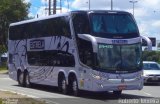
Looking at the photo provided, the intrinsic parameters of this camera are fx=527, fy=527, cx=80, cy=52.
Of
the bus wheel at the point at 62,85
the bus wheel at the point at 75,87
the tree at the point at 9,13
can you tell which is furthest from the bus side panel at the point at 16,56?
the tree at the point at 9,13

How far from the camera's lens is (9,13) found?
6544cm

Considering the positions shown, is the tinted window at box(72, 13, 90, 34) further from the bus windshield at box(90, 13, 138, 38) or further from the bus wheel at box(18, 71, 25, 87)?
the bus wheel at box(18, 71, 25, 87)

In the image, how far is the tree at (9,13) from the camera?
2549 inches

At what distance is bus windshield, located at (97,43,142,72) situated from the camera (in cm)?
2191

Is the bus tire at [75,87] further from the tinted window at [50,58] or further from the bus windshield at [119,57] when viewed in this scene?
the bus windshield at [119,57]

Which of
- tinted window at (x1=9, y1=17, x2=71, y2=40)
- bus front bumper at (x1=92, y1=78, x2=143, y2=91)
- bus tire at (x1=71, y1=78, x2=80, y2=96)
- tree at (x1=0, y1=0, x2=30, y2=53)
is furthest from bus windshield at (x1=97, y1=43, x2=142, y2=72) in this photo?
tree at (x1=0, y1=0, x2=30, y2=53)

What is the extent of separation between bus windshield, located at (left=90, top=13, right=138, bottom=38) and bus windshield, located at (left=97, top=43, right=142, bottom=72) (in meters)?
0.55

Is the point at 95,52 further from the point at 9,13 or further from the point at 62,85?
the point at 9,13

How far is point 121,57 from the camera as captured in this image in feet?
72.7

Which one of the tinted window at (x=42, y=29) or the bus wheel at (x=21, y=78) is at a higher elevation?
the tinted window at (x=42, y=29)

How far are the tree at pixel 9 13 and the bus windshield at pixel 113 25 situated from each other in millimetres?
42553

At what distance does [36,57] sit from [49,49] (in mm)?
2232

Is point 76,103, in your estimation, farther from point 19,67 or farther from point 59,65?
point 19,67

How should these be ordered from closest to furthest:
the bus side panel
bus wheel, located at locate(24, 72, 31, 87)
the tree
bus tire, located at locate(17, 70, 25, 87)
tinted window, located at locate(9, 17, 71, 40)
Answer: tinted window, located at locate(9, 17, 71, 40) → bus wheel, located at locate(24, 72, 31, 87) → the bus side panel → bus tire, located at locate(17, 70, 25, 87) → the tree
